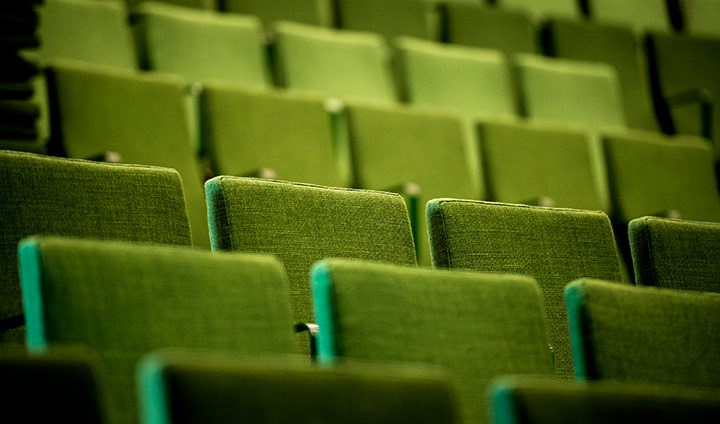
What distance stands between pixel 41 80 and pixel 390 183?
30cm

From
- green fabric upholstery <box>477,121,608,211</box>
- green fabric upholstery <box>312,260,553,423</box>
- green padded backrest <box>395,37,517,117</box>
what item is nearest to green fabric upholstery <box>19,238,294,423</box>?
green fabric upholstery <box>312,260,553,423</box>

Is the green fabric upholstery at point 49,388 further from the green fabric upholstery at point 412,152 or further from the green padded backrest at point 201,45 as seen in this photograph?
the green padded backrest at point 201,45

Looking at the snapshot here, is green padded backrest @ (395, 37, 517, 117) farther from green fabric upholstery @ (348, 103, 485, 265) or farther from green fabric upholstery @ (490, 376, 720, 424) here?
green fabric upholstery @ (490, 376, 720, 424)

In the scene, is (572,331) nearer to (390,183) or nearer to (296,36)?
(390,183)

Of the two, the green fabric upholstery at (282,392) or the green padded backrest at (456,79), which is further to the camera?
the green padded backrest at (456,79)

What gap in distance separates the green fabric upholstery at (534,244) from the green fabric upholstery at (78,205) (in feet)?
0.43

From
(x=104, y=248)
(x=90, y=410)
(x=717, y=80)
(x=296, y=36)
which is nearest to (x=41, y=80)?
(x=296, y=36)

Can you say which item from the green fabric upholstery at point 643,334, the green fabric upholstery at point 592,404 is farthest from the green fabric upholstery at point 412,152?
the green fabric upholstery at point 592,404

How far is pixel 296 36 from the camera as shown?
968 millimetres

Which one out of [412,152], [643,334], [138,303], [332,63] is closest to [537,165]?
[412,152]

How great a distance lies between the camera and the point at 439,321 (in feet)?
1.35

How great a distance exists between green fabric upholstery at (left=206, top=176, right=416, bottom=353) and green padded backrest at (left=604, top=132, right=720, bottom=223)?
428mm

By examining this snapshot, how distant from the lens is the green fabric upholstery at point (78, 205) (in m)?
0.43

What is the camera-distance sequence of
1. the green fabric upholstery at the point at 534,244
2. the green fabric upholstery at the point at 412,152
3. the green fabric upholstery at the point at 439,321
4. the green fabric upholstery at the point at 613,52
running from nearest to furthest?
the green fabric upholstery at the point at 439,321 → the green fabric upholstery at the point at 534,244 → the green fabric upholstery at the point at 412,152 → the green fabric upholstery at the point at 613,52
